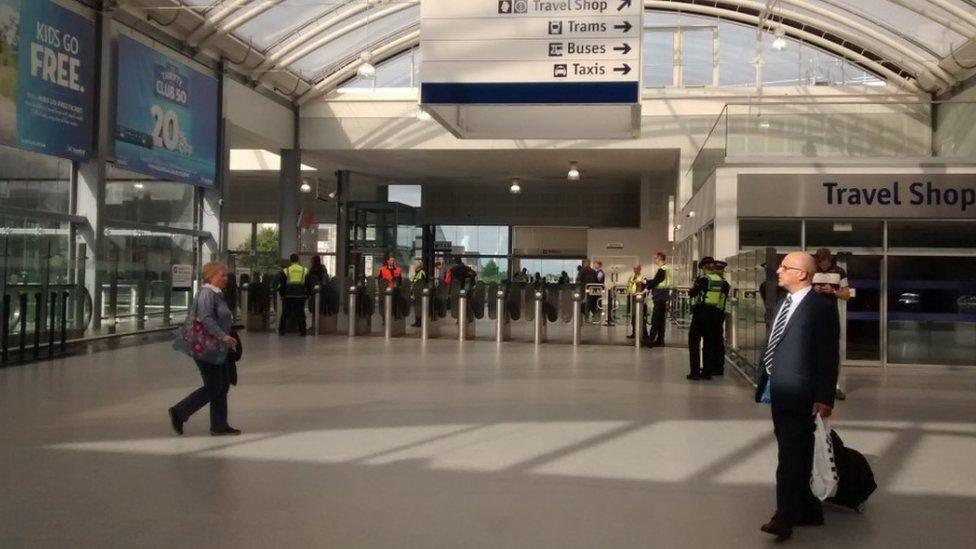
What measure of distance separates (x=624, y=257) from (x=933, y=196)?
15.2 meters

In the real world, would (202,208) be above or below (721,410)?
above

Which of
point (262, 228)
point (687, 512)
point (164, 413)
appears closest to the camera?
point (687, 512)

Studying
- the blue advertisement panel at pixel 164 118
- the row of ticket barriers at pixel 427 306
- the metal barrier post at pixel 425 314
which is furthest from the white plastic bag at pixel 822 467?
the blue advertisement panel at pixel 164 118

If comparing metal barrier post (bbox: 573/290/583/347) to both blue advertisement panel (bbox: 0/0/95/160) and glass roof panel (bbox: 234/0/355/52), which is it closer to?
glass roof panel (bbox: 234/0/355/52)

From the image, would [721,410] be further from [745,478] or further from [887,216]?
[887,216]

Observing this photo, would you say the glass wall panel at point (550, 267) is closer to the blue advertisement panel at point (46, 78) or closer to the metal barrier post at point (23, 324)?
the blue advertisement panel at point (46, 78)

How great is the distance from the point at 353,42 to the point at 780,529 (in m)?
18.6

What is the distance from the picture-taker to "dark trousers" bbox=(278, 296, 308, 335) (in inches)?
651

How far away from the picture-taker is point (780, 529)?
431cm

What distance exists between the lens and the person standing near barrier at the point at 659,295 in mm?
14326

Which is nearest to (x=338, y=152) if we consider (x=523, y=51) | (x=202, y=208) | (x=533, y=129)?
(x=202, y=208)

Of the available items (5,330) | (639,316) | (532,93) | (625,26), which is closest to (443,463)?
(532,93)

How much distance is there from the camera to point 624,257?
28188 millimetres

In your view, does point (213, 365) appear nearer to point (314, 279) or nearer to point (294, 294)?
point (294, 294)
